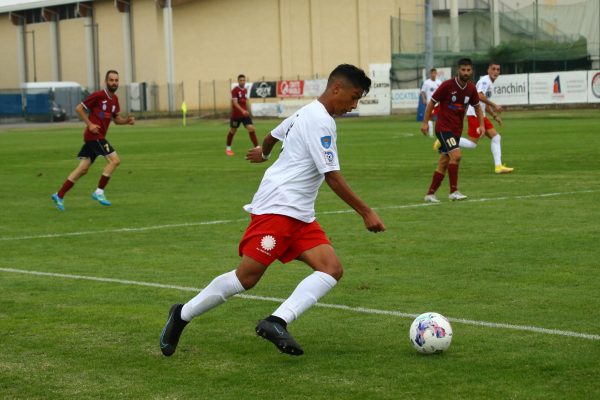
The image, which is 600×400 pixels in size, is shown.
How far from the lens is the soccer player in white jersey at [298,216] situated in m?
6.83

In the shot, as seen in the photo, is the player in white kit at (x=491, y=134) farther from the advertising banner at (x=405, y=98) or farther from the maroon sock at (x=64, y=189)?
the advertising banner at (x=405, y=98)

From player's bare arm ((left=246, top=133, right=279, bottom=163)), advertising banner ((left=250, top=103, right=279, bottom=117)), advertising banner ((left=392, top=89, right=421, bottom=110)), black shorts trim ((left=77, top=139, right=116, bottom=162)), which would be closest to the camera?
player's bare arm ((left=246, top=133, right=279, bottom=163))

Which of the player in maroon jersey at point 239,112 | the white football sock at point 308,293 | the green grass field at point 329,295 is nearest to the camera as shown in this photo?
the green grass field at point 329,295

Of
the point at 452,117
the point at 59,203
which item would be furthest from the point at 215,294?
the point at 59,203

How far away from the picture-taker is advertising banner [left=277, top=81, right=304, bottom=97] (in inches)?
2549

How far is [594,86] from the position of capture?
46.1 m

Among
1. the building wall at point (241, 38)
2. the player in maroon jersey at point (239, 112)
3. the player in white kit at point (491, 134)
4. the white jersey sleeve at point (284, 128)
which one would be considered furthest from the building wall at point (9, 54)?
the white jersey sleeve at point (284, 128)

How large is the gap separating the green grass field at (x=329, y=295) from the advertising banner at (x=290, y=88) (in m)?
44.7

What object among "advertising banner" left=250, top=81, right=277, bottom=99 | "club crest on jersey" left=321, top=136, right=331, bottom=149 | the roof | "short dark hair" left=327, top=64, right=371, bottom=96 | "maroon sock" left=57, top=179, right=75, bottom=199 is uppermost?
the roof

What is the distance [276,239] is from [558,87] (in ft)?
140

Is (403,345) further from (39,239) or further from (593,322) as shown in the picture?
(39,239)

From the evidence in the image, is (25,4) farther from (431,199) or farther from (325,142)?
(325,142)

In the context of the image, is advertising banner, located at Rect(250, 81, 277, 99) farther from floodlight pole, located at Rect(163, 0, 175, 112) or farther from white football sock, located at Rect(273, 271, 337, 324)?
white football sock, located at Rect(273, 271, 337, 324)

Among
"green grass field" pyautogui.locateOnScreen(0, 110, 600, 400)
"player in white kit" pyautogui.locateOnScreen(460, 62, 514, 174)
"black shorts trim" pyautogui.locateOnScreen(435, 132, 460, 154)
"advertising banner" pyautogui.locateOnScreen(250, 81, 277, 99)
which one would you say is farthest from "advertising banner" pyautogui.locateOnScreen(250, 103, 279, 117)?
"black shorts trim" pyautogui.locateOnScreen(435, 132, 460, 154)
